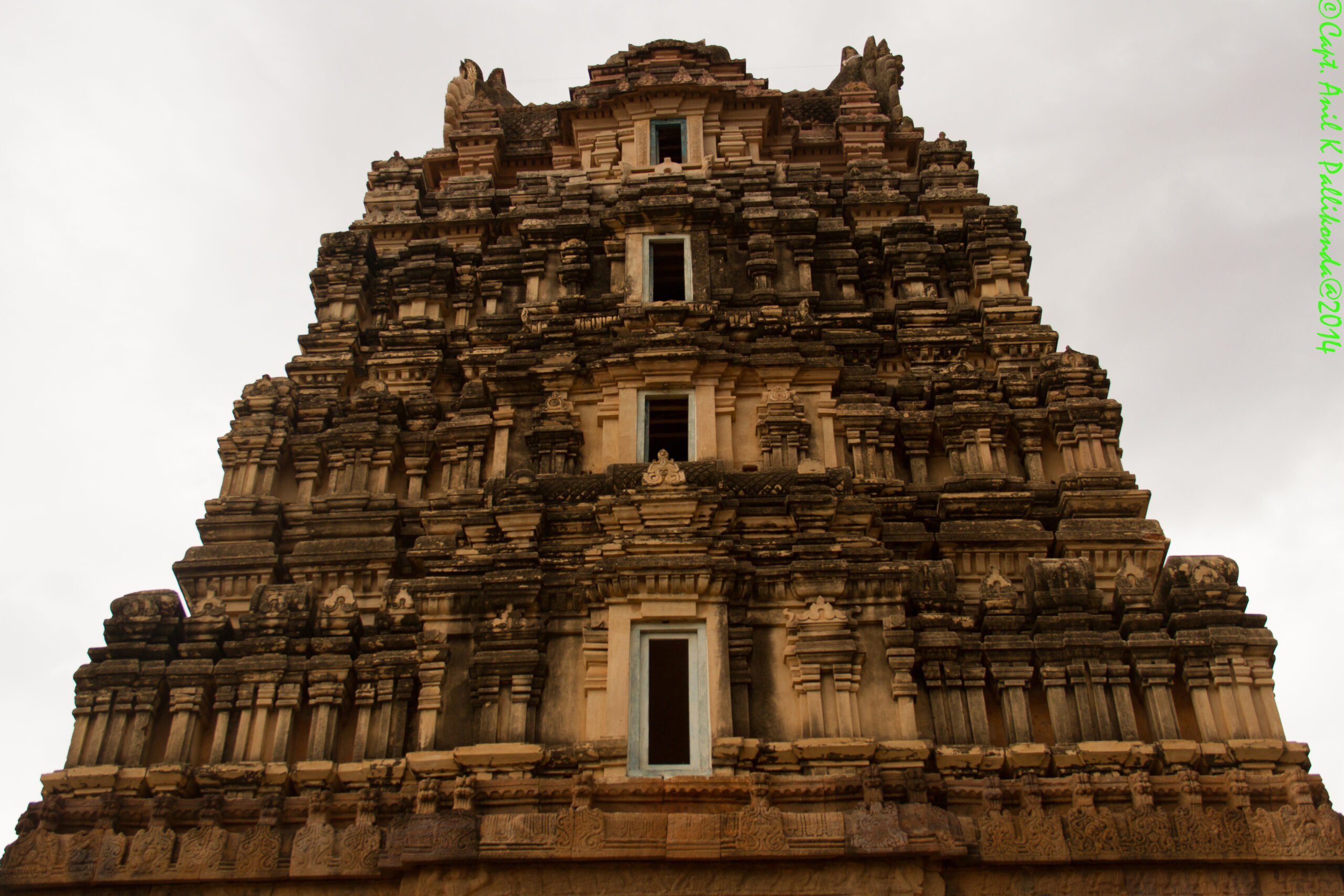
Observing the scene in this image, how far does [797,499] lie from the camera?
1298cm

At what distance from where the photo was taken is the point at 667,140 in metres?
20.4

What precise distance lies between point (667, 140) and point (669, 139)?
0.14 ft

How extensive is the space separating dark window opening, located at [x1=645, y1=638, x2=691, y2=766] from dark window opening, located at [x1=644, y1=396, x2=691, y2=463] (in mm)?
3064

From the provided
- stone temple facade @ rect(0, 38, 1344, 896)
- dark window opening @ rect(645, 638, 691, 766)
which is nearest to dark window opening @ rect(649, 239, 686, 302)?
stone temple facade @ rect(0, 38, 1344, 896)

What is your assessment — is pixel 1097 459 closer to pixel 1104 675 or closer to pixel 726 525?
pixel 1104 675

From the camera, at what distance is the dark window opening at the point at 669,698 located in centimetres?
1216

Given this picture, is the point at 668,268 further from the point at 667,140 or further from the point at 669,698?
the point at 669,698

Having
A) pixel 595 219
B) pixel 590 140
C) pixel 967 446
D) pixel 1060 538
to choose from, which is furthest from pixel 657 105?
pixel 1060 538

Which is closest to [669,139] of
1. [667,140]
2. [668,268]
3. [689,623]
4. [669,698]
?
[667,140]

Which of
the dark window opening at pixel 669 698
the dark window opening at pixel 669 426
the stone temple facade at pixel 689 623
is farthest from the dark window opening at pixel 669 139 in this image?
the dark window opening at pixel 669 698

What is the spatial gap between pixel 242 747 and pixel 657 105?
42.6 ft

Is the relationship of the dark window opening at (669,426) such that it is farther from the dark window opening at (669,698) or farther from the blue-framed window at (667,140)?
the blue-framed window at (667,140)

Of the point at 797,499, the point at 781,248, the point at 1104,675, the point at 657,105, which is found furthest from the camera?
the point at 657,105

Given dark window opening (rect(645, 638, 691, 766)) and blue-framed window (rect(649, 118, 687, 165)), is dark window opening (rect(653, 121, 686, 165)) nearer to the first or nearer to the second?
blue-framed window (rect(649, 118, 687, 165))
